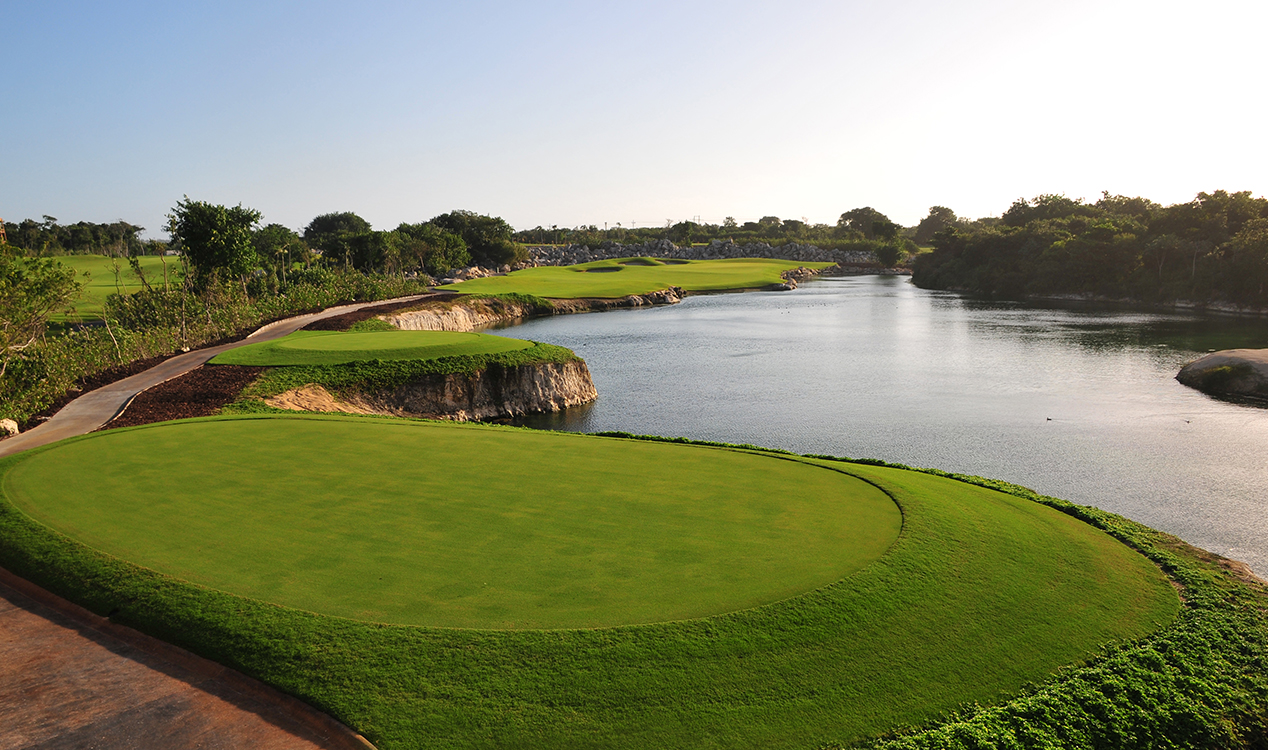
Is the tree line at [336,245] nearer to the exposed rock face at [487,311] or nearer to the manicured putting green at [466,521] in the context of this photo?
the exposed rock face at [487,311]

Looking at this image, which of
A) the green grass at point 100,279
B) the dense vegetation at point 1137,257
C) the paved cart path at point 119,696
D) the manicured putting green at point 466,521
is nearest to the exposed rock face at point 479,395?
the manicured putting green at point 466,521

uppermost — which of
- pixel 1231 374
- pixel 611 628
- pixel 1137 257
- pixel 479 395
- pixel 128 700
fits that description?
pixel 1137 257

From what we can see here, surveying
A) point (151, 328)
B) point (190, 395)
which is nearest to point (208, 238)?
point (151, 328)

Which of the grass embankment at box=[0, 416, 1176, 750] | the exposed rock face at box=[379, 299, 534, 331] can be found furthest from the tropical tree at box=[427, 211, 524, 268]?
the grass embankment at box=[0, 416, 1176, 750]

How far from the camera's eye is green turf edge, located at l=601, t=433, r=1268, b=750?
21.9 ft

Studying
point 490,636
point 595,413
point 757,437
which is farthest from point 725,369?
point 490,636

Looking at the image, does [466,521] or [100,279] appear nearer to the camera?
[466,521]

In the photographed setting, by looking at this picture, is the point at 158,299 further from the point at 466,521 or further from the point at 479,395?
the point at 466,521

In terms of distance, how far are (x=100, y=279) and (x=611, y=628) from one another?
96455 mm

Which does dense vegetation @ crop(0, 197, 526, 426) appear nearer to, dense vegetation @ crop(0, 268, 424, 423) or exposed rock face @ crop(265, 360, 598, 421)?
dense vegetation @ crop(0, 268, 424, 423)

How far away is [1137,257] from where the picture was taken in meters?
77.4

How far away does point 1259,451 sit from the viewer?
22812mm

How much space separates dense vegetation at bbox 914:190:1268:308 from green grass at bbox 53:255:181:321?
87.2m

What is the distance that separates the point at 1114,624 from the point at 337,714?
30.0 feet
